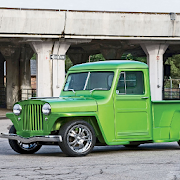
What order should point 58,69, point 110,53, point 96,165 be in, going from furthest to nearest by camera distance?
point 110,53
point 58,69
point 96,165

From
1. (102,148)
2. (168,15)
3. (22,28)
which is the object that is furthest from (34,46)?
(102,148)

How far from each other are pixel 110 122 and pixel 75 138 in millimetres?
850

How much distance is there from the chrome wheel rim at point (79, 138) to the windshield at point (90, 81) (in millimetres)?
1148

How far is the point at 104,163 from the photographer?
8.38 metres

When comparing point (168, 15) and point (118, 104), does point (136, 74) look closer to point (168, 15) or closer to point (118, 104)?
point (118, 104)

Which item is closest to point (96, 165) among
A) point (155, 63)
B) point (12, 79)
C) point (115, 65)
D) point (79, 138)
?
point (79, 138)

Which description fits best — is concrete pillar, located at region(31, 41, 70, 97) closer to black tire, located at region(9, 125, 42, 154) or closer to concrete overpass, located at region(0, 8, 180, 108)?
concrete overpass, located at region(0, 8, 180, 108)

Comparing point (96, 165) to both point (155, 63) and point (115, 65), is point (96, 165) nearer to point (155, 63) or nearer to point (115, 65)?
point (115, 65)

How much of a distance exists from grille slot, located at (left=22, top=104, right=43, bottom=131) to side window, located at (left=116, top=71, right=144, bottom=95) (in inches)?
64.6

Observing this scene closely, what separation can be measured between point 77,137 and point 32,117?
3.17 feet

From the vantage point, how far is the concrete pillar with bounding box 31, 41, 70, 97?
25.0m

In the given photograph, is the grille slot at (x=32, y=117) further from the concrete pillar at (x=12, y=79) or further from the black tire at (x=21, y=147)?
the concrete pillar at (x=12, y=79)

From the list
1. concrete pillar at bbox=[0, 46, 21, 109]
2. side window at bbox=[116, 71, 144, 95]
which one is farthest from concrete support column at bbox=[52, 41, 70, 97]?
side window at bbox=[116, 71, 144, 95]

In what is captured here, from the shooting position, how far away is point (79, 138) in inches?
362
